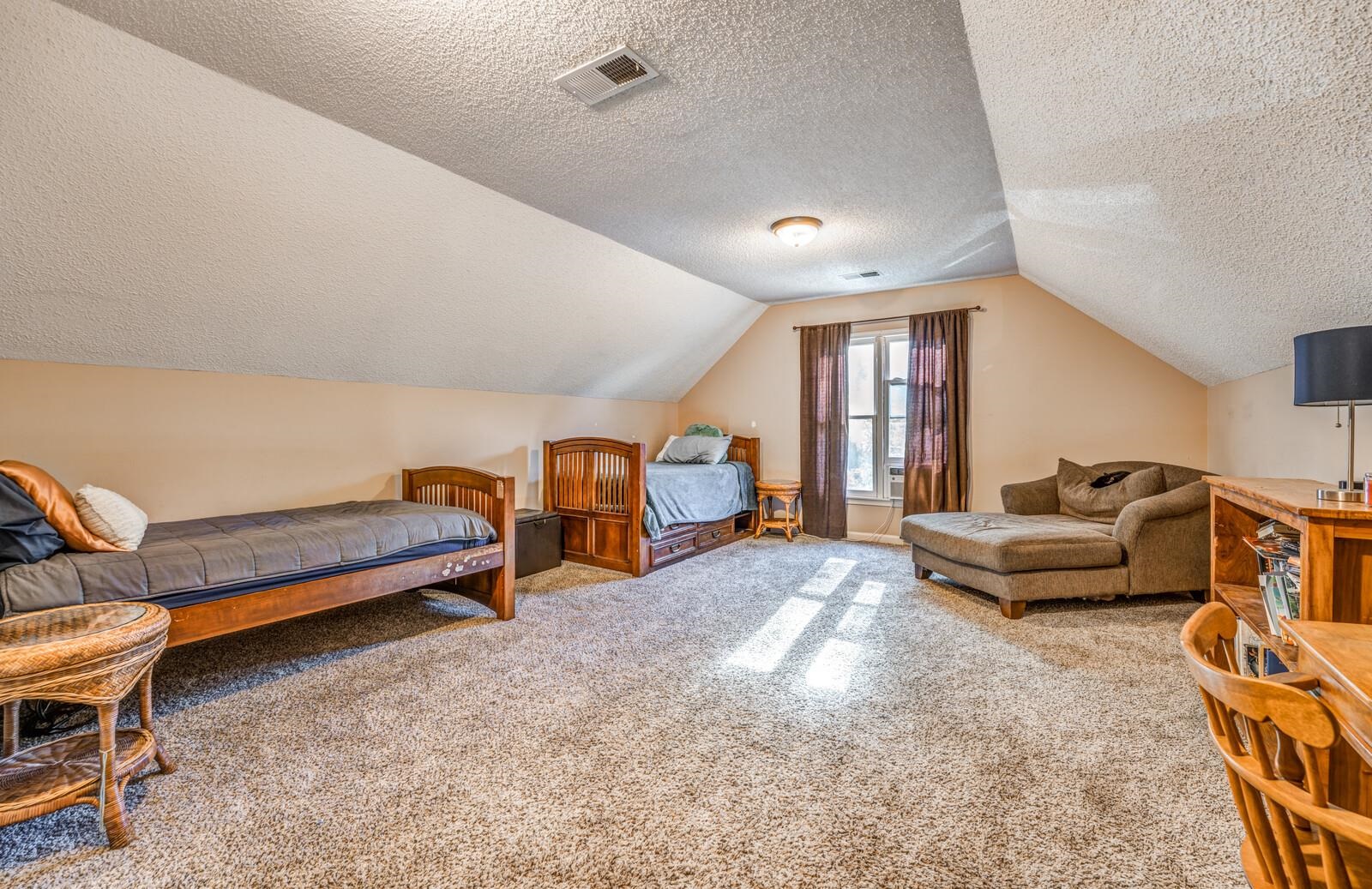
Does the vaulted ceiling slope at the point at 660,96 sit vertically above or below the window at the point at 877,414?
above

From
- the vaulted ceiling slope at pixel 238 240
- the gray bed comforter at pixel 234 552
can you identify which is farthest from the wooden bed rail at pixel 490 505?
the vaulted ceiling slope at pixel 238 240

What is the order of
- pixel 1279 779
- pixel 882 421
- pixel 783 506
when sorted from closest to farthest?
pixel 1279 779, pixel 882 421, pixel 783 506

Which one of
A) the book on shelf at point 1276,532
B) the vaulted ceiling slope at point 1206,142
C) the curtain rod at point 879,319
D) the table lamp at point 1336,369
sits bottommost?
the book on shelf at point 1276,532

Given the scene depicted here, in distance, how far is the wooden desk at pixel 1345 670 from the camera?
0.83m

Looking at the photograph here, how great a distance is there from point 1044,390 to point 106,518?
18.7 feet

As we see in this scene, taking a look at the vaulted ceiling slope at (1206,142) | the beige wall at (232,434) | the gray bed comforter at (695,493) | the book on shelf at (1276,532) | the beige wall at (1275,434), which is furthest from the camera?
the gray bed comforter at (695,493)

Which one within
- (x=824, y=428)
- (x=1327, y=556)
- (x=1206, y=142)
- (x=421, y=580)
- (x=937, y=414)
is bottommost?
(x=421, y=580)

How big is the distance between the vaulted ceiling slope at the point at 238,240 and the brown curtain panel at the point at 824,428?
1.94 metres

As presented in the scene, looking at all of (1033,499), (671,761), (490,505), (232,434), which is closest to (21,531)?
(232,434)

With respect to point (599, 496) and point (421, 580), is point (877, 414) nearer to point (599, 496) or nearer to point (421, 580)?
point (599, 496)

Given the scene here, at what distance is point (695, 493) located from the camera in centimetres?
486

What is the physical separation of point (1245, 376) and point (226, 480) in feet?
19.4

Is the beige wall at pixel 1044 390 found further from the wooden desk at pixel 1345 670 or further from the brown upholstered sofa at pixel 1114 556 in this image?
the wooden desk at pixel 1345 670

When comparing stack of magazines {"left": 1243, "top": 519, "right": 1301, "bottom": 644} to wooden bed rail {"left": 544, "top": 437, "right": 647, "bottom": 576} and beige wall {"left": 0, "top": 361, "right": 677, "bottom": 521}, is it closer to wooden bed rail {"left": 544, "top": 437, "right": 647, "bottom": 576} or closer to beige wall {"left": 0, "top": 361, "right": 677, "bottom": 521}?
wooden bed rail {"left": 544, "top": 437, "right": 647, "bottom": 576}
